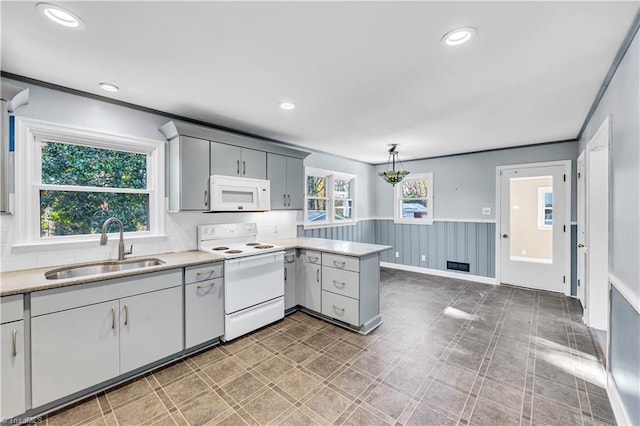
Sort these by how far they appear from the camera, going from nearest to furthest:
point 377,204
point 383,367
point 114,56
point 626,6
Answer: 1. point 626,6
2. point 114,56
3. point 383,367
4. point 377,204

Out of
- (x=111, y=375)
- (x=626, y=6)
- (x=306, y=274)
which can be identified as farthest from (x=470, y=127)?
(x=111, y=375)

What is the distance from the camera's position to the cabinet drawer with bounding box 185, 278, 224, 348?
251cm

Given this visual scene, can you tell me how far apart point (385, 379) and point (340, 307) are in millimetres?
1017

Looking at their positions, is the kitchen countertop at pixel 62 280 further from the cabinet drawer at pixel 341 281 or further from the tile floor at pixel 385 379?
the cabinet drawer at pixel 341 281

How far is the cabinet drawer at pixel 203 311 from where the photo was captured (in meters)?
2.51

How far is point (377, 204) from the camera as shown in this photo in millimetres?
6469

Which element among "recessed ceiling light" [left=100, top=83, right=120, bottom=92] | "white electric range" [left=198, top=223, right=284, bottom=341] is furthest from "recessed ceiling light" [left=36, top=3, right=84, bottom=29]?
"white electric range" [left=198, top=223, right=284, bottom=341]

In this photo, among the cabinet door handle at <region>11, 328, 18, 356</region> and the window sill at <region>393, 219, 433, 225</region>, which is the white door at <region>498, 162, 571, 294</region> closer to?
the window sill at <region>393, 219, 433, 225</region>

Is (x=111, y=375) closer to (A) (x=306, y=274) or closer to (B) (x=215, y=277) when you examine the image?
(B) (x=215, y=277)

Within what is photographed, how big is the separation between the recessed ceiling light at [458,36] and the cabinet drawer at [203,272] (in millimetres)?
2618

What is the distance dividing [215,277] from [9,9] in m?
2.22

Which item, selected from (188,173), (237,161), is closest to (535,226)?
(237,161)

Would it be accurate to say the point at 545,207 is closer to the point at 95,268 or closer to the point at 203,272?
the point at 203,272

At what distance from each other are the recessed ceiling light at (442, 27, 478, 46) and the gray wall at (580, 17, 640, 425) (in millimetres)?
916
